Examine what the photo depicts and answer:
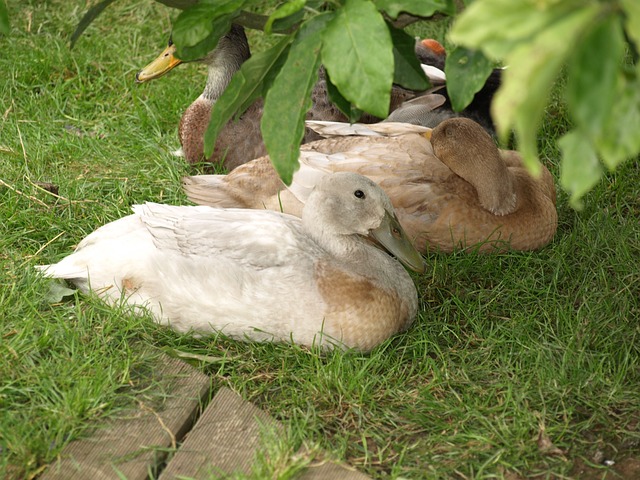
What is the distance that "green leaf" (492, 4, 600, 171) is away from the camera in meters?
1.13

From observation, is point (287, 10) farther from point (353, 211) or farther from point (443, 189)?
point (443, 189)

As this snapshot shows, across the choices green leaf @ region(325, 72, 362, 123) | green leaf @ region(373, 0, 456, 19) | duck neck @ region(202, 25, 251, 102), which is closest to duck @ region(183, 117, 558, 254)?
duck neck @ region(202, 25, 251, 102)

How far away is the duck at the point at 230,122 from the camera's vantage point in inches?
165

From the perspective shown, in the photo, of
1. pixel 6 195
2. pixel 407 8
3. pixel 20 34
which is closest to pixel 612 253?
pixel 407 8

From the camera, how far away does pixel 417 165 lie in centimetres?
365

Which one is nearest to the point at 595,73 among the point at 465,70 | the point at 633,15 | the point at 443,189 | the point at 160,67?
the point at 633,15

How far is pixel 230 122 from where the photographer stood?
4.24 meters

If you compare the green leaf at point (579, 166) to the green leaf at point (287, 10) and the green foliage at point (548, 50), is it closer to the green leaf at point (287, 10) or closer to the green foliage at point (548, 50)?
the green foliage at point (548, 50)

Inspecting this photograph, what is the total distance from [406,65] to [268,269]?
1110 millimetres

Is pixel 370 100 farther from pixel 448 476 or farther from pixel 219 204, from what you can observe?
pixel 219 204

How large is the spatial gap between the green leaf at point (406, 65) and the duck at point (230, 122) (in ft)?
6.41

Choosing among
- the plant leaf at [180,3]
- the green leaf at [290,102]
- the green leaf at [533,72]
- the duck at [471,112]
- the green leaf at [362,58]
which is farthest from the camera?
the duck at [471,112]

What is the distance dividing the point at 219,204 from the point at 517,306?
1.31 metres

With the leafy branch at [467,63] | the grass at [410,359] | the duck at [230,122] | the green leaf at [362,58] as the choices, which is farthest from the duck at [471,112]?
the green leaf at [362,58]
